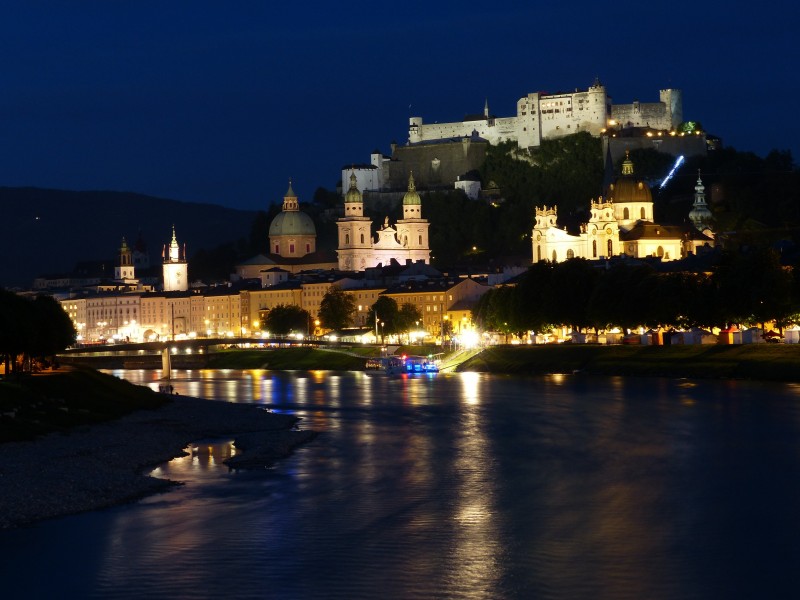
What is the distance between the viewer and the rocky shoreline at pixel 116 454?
30.6m

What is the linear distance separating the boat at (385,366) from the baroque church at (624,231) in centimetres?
2656

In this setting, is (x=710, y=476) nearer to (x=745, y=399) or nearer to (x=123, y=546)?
(x=123, y=546)

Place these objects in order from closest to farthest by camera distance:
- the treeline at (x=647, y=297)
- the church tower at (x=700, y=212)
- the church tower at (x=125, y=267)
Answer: the treeline at (x=647, y=297) → the church tower at (x=700, y=212) → the church tower at (x=125, y=267)

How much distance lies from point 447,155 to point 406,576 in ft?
392

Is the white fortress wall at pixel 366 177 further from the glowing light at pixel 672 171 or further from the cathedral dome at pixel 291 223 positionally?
the glowing light at pixel 672 171

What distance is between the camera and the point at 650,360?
71.4 m

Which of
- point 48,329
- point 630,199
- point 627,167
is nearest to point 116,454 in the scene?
point 48,329

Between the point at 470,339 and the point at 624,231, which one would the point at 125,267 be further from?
the point at 470,339

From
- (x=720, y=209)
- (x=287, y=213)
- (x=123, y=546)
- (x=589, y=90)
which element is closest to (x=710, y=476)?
(x=123, y=546)

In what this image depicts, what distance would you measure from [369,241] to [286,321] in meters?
22.5

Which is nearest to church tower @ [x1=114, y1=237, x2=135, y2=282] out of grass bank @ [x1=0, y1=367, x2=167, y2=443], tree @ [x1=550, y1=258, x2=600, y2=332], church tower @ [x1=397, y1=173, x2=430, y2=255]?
church tower @ [x1=397, y1=173, x2=430, y2=255]

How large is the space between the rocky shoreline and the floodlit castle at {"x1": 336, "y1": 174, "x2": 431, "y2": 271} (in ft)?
282

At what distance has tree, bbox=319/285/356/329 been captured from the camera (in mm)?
119750

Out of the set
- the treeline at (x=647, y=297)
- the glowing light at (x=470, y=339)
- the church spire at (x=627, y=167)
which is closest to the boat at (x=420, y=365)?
the treeline at (x=647, y=297)
